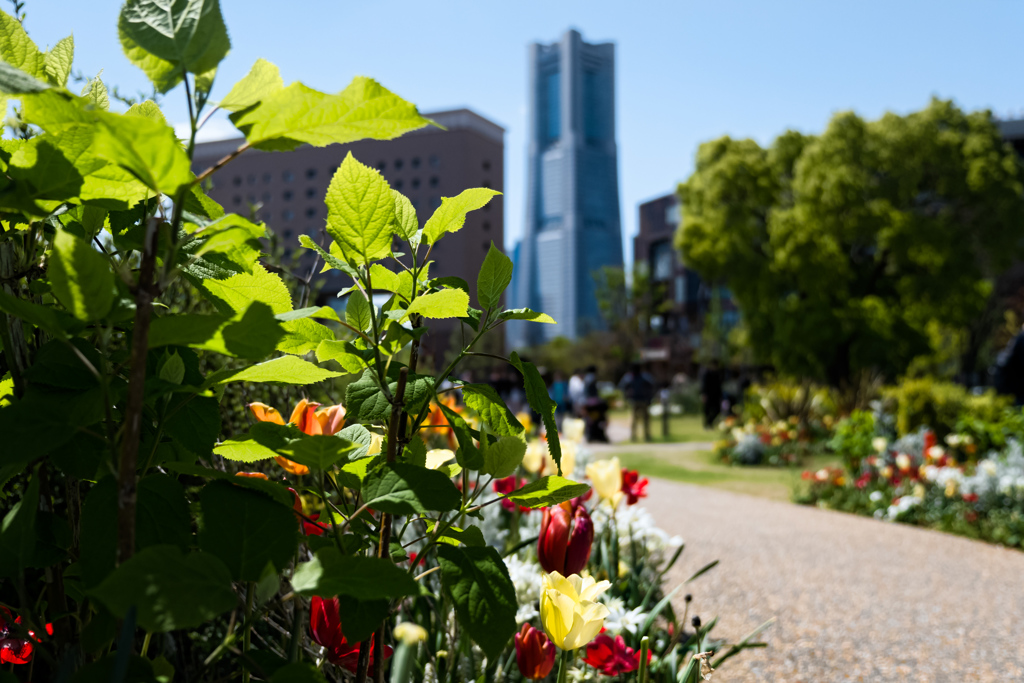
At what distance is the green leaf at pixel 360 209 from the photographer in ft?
2.32

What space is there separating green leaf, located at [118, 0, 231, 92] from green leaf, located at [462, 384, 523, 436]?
399 millimetres

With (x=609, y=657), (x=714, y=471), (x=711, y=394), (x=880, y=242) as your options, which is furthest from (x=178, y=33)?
(x=880, y=242)

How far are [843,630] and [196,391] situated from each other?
3456 mm

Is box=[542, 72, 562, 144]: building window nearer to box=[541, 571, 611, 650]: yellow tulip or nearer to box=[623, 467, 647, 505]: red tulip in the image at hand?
box=[623, 467, 647, 505]: red tulip

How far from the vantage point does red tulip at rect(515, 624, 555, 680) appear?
112 centimetres

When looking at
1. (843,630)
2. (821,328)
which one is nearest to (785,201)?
(821,328)

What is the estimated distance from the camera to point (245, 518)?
0.59 metres

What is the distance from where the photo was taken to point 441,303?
729 mm

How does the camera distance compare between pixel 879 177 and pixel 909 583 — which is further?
pixel 879 177

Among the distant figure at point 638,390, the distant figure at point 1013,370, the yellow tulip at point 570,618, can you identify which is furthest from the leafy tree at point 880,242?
the yellow tulip at point 570,618

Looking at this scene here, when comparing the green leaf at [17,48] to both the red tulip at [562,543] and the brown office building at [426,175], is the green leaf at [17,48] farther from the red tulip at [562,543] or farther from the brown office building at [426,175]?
the brown office building at [426,175]

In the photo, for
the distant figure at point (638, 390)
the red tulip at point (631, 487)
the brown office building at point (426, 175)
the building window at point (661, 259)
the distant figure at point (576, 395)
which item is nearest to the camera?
the red tulip at point (631, 487)

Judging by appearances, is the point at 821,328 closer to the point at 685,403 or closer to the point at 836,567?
the point at 685,403

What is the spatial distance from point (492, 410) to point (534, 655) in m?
0.54
